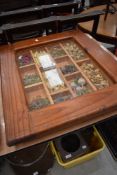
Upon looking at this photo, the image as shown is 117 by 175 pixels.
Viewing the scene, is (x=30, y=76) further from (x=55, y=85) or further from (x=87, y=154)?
(x=87, y=154)

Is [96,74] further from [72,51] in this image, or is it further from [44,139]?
[44,139]

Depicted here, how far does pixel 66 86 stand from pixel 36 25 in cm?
61

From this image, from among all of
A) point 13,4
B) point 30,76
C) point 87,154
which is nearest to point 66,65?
point 30,76

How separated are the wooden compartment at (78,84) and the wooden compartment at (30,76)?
174mm

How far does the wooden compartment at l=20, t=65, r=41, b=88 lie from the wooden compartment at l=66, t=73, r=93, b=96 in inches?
6.9

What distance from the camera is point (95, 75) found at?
2.96ft

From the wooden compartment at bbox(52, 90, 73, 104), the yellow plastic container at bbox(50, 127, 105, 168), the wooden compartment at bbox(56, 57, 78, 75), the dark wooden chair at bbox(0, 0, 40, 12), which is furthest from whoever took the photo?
the dark wooden chair at bbox(0, 0, 40, 12)

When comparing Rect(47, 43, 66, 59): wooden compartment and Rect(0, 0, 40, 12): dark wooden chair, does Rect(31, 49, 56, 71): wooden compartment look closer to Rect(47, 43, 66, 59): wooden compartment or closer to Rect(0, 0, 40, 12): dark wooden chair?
Rect(47, 43, 66, 59): wooden compartment

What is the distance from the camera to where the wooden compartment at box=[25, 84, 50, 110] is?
2.51 ft

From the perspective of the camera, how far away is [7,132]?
0.64 meters

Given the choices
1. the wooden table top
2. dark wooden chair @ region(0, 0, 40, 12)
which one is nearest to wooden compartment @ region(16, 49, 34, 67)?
the wooden table top

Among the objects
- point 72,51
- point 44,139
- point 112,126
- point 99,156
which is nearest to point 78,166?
point 99,156

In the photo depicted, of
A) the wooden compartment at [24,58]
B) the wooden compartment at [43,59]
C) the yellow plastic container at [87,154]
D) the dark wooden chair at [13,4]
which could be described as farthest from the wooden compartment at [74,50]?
the dark wooden chair at [13,4]

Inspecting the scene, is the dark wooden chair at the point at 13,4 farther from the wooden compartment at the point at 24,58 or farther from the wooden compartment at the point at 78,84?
the wooden compartment at the point at 78,84
